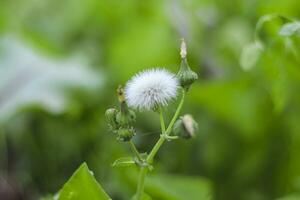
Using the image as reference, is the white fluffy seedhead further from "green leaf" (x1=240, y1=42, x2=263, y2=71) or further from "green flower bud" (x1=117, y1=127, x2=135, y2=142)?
"green leaf" (x1=240, y1=42, x2=263, y2=71)

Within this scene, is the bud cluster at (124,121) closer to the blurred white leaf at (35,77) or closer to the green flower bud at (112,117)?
the green flower bud at (112,117)

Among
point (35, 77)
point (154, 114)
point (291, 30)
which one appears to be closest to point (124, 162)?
point (291, 30)

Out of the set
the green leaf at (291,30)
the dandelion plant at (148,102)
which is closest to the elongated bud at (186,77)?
the dandelion plant at (148,102)

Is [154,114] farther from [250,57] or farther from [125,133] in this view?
[125,133]

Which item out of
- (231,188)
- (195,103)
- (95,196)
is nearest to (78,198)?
(95,196)

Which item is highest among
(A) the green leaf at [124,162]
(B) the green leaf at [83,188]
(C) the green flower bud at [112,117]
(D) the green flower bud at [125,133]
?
(C) the green flower bud at [112,117]

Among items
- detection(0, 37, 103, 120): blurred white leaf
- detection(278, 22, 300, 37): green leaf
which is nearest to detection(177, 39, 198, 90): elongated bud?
detection(278, 22, 300, 37): green leaf
